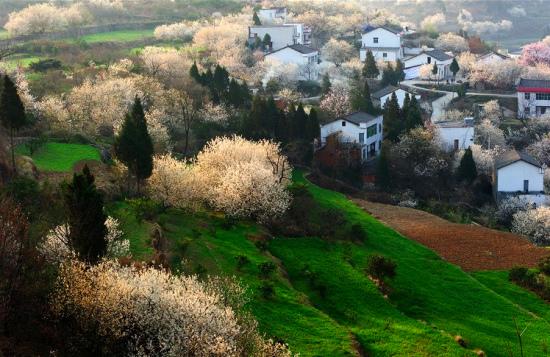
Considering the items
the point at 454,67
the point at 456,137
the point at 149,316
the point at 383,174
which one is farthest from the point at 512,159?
the point at 149,316

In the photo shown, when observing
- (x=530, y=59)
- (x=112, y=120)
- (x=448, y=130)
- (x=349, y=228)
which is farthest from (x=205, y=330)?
(x=530, y=59)

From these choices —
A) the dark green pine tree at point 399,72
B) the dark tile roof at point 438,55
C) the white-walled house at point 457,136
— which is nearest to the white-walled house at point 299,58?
the dark green pine tree at point 399,72

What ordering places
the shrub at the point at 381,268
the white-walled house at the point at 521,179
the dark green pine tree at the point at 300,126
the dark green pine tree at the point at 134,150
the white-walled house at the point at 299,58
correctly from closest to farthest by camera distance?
the shrub at the point at 381,268
the dark green pine tree at the point at 134,150
the white-walled house at the point at 521,179
the dark green pine tree at the point at 300,126
the white-walled house at the point at 299,58

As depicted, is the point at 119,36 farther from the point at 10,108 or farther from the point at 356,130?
the point at 10,108

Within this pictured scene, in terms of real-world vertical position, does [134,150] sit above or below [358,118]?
above

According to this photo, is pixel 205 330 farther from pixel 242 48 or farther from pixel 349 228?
pixel 242 48

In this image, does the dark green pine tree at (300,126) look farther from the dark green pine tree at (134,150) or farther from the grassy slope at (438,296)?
the dark green pine tree at (134,150)
